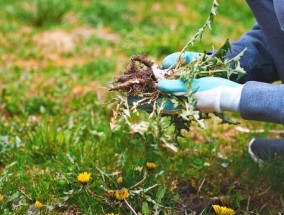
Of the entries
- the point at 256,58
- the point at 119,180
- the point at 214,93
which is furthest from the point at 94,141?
the point at 214,93

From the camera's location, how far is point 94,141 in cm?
263

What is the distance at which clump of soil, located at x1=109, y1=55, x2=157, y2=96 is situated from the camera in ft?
6.61

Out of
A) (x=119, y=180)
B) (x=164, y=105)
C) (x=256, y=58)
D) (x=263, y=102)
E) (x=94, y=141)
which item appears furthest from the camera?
(x=94, y=141)

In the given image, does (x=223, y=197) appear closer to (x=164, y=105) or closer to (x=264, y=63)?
(x=164, y=105)

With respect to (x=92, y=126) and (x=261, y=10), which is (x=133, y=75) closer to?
(x=261, y=10)

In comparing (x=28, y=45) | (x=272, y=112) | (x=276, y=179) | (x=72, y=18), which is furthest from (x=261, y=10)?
(x=72, y=18)

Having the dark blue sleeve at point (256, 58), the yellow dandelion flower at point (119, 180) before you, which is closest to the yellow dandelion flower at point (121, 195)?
the yellow dandelion flower at point (119, 180)

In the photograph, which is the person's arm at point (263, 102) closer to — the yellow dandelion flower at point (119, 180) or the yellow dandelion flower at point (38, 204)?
the yellow dandelion flower at point (119, 180)

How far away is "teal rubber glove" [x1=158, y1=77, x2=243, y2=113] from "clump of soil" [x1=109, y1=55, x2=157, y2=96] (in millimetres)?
121

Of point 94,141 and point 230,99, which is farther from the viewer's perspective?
point 94,141

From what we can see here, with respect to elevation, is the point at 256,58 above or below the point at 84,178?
above

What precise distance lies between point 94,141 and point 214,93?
2.98ft

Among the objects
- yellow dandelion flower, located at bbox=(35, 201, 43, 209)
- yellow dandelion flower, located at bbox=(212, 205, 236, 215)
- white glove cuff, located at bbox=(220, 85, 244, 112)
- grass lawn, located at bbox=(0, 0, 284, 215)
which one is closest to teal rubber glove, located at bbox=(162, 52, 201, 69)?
grass lawn, located at bbox=(0, 0, 284, 215)

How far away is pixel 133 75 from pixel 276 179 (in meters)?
0.74
